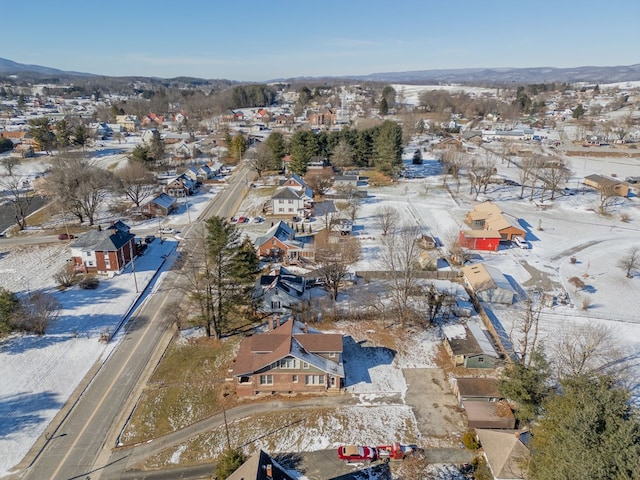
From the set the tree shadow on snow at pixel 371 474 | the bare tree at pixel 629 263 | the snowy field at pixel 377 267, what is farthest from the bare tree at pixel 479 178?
the tree shadow on snow at pixel 371 474

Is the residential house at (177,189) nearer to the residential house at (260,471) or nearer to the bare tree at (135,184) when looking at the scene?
the bare tree at (135,184)

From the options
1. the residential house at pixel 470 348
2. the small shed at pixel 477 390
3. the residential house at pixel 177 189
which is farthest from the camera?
the residential house at pixel 177 189

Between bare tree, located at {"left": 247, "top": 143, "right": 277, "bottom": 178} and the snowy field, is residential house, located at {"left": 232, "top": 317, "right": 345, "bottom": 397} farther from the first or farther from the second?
bare tree, located at {"left": 247, "top": 143, "right": 277, "bottom": 178}

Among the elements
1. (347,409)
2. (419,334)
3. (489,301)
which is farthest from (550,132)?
(347,409)

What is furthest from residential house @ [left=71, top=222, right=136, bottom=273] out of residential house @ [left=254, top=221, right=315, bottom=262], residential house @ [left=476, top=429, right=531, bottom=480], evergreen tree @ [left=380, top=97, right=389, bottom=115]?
evergreen tree @ [left=380, top=97, right=389, bottom=115]

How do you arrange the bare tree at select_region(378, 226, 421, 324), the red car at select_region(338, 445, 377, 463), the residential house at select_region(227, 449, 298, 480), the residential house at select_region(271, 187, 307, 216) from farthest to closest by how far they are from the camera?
1. the residential house at select_region(271, 187, 307, 216)
2. the bare tree at select_region(378, 226, 421, 324)
3. the red car at select_region(338, 445, 377, 463)
4. the residential house at select_region(227, 449, 298, 480)

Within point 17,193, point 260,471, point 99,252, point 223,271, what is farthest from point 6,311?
point 17,193
